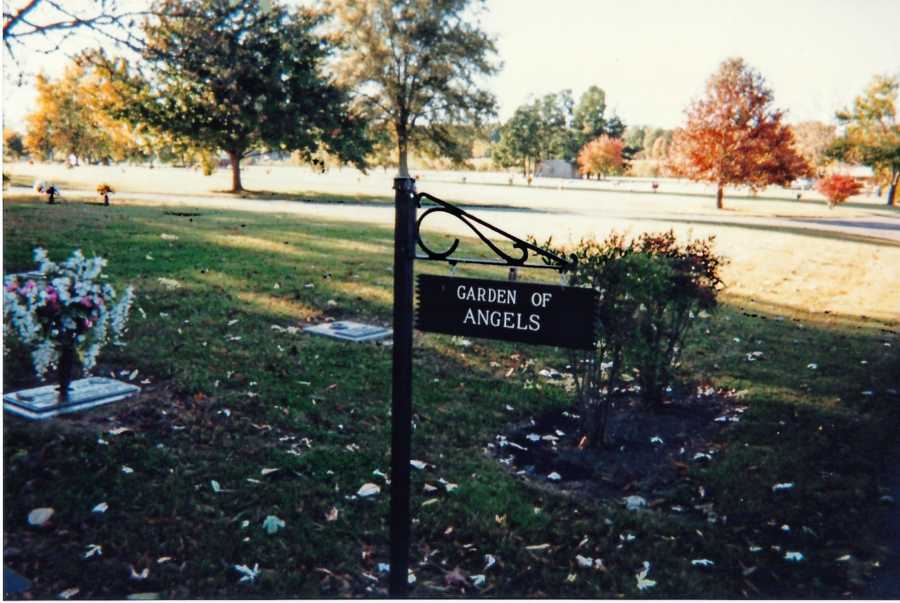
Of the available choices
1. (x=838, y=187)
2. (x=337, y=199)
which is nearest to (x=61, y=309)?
(x=337, y=199)

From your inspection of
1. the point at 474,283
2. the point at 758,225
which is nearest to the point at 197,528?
the point at 474,283

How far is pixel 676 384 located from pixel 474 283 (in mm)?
4368

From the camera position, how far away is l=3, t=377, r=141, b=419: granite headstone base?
4109 mm

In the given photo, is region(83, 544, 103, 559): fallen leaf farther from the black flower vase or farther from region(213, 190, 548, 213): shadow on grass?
region(213, 190, 548, 213): shadow on grass

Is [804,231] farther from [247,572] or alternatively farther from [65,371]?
[247,572]

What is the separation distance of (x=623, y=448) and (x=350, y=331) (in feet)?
10.2

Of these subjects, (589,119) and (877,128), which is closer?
(877,128)

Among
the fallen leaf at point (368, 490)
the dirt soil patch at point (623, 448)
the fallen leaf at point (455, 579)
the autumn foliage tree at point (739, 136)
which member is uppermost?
the autumn foliage tree at point (739, 136)

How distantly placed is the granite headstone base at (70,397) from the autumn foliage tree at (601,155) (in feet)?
188

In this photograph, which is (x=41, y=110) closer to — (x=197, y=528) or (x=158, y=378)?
(x=158, y=378)

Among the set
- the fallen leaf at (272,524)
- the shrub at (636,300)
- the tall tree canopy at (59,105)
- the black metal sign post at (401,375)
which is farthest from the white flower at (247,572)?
the tall tree canopy at (59,105)

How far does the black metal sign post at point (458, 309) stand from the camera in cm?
205

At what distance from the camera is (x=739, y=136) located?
27.1 meters

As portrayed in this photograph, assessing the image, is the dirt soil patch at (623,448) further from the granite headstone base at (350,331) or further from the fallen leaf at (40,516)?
the fallen leaf at (40,516)
